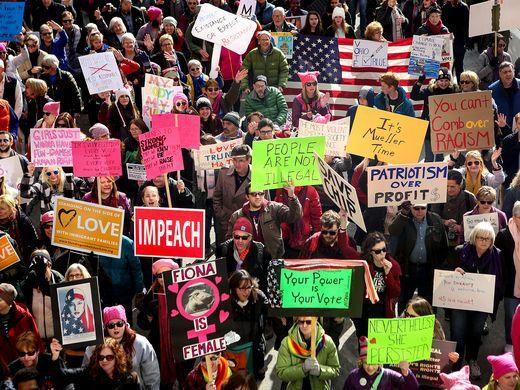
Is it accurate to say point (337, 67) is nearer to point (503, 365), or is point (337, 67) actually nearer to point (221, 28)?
point (221, 28)

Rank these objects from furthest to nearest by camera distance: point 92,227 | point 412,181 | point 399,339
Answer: point 412,181 → point 92,227 → point 399,339

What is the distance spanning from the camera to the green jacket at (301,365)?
9336 millimetres

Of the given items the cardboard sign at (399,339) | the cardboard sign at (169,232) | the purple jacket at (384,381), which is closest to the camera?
the cardboard sign at (399,339)

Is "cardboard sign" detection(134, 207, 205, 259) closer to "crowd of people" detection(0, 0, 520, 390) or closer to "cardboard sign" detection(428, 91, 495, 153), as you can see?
"crowd of people" detection(0, 0, 520, 390)

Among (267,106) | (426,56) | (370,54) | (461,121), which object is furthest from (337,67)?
(461,121)

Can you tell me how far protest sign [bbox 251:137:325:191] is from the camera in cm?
1077

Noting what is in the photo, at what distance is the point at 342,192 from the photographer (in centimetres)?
1017

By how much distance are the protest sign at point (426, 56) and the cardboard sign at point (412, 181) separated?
17.6 ft

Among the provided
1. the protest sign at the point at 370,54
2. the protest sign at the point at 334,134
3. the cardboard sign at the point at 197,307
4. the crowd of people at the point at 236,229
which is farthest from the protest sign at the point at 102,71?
the cardboard sign at the point at 197,307

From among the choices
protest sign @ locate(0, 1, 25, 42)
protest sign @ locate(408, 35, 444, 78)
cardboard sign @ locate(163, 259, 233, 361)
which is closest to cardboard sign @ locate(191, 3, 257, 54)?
protest sign @ locate(408, 35, 444, 78)

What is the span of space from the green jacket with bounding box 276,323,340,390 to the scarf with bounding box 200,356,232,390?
43 centimetres

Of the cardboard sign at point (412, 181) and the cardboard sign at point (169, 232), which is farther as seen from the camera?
the cardboard sign at point (412, 181)

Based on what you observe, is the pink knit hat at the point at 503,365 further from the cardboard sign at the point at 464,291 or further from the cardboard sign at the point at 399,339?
the cardboard sign at the point at 464,291

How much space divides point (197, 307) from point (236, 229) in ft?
5.39
